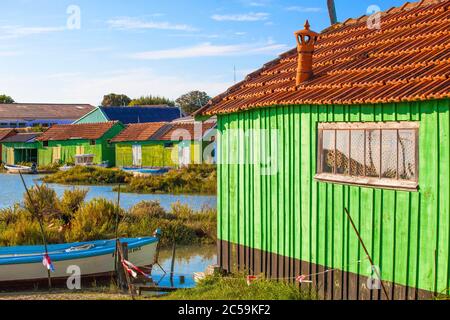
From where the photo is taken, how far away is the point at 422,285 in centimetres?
837

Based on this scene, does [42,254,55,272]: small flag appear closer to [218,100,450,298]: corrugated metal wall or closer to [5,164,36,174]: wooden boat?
[218,100,450,298]: corrugated metal wall

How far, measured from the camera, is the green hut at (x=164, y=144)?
44.4m

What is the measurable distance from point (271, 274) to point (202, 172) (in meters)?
30.3

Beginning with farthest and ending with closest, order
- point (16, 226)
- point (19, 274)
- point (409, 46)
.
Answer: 1. point (16, 226)
2. point (19, 274)
3. point (409, 46)

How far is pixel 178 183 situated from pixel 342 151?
28.9m

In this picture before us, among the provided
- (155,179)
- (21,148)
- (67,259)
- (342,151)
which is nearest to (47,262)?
(67,259)

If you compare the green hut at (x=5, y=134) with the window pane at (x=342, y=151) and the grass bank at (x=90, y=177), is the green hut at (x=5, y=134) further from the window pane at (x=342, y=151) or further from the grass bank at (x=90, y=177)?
the window pane at (x=342, y=151)

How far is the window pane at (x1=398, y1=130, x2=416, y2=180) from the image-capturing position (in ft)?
28.0

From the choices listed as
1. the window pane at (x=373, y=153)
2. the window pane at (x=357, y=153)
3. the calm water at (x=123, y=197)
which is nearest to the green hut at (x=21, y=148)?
the calm water at (x=123, y=197)

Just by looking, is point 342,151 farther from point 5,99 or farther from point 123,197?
point 5,99

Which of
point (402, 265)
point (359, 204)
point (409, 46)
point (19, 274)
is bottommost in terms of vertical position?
point (19, 274)

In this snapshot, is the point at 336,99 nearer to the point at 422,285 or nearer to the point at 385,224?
the point at 385,224

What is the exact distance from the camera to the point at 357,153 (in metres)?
9.43
